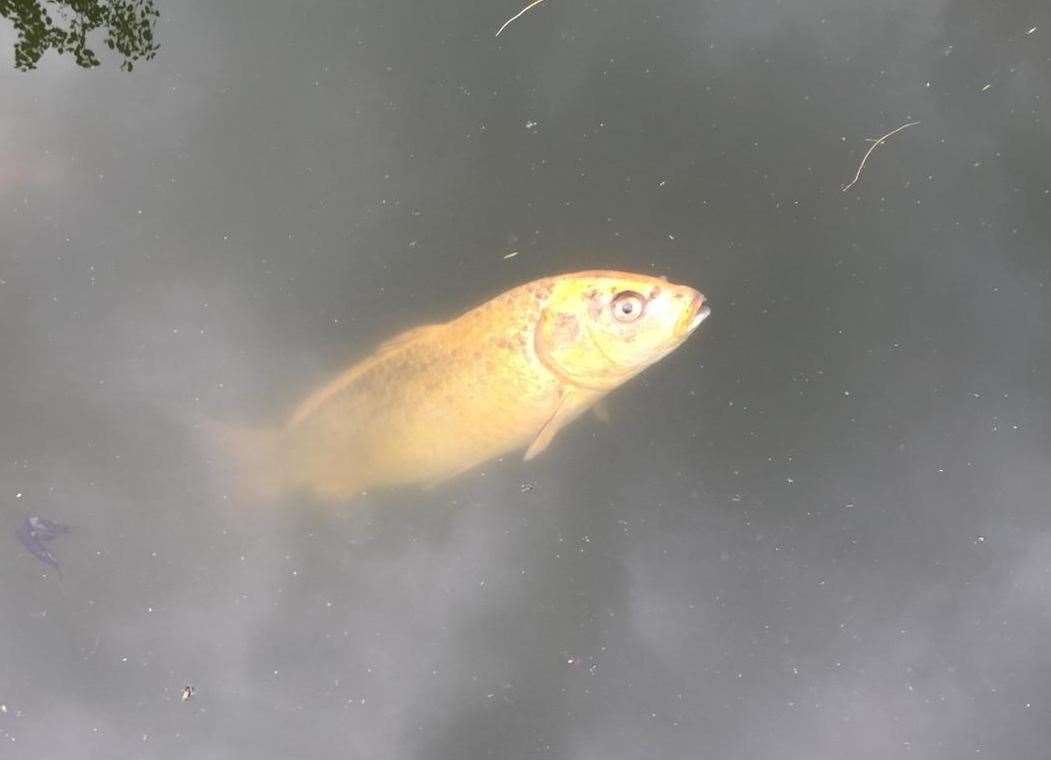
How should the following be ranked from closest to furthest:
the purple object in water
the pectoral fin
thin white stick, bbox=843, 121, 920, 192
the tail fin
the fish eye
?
the fish eye → the pectoral fin → the purple object in water → the tail fin → thin white stick, bbox=843, 121, 920, 192

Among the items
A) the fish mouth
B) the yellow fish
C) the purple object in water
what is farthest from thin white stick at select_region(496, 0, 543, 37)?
the purple object in water

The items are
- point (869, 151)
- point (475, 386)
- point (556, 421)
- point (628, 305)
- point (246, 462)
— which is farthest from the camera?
point (869, 151)

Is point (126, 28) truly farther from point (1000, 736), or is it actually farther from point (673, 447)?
point (1000, 736)

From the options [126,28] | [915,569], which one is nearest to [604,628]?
[915,569]

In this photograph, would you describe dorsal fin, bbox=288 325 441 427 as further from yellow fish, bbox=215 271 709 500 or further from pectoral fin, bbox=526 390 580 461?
pectoral fin, bbox=526 390 580 461

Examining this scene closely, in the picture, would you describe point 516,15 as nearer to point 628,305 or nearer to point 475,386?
point 628,305

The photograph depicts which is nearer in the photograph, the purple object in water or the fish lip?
the fish lip

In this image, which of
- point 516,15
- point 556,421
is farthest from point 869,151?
point 556,421
